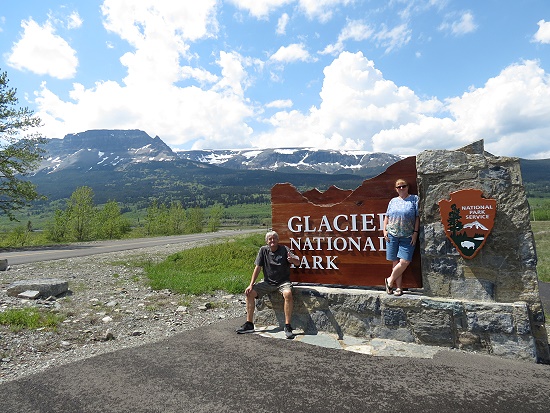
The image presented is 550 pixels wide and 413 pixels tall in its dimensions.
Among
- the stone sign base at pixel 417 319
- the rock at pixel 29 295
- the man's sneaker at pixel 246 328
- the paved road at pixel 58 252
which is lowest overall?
the paved road at pixel 58 252

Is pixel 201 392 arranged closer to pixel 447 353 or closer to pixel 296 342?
pixel 296 342

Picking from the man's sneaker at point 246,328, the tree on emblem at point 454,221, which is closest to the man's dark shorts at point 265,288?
the man's sneaker at point 246,328

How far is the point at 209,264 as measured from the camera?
45.1ft

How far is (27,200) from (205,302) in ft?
73.2

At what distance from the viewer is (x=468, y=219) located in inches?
193

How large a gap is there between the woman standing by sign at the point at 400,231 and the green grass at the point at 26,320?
5949 mm

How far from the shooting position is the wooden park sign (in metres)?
5.68

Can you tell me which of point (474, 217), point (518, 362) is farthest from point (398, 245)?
point (518, 362)

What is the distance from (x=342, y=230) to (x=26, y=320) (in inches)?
235

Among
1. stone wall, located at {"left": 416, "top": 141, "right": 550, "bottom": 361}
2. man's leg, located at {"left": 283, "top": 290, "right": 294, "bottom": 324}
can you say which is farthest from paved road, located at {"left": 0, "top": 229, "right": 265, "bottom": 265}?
stone wall, located at {"left": 416, "top": 141, "right": 550, "bottom": 361}

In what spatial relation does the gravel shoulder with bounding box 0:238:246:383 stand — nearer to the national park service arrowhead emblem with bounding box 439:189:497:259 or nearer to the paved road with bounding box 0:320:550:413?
the paved road with bounding box 0:320:550:413

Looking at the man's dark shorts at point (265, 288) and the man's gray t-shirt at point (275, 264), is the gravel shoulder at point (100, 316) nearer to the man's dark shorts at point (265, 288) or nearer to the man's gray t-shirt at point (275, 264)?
the man's dark shorts at point (265, 288)

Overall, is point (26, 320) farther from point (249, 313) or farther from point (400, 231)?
point (400, 231)

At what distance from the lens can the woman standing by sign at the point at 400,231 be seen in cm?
529
